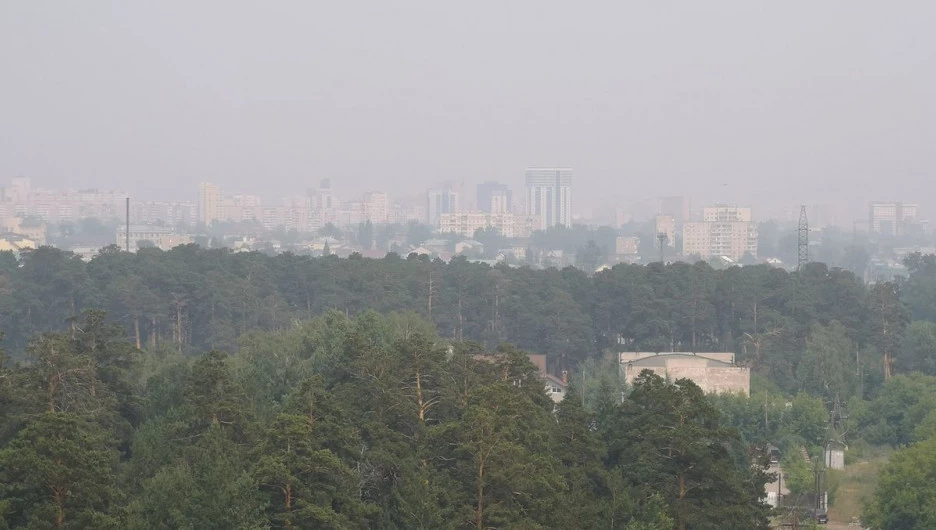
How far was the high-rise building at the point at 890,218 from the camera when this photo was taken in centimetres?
12530

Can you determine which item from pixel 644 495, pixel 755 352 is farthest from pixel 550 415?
pixel 755 352

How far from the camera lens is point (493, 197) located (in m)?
143

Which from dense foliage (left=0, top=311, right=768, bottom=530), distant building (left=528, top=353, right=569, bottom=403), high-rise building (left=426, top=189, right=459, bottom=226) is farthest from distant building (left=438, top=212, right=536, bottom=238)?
dense foliage (left=0, top=311, right=768, bottom=530)

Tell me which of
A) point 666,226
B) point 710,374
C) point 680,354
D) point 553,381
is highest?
point 666,226

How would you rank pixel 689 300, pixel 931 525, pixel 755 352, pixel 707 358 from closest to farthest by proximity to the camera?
1. pixel 931 525
2. pixel 707 358
3. pixel 755 352
4. pixel 689 300

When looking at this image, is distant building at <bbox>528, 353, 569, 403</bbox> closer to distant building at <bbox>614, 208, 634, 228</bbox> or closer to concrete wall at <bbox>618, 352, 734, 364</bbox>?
concrete wall at <bbox>618, 352, 734, 364</bbox>

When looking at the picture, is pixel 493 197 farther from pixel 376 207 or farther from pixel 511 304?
pixel 511 304

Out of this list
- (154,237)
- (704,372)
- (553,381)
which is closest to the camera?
(704,372)

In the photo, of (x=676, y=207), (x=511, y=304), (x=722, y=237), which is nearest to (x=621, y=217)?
(x=676, y=207)

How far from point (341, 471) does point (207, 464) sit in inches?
49.0

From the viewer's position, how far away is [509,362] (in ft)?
62.5

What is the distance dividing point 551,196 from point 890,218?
98.4 feet

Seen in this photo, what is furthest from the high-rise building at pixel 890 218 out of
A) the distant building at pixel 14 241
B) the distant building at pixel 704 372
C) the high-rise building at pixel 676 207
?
the distant building at pixel 704 372

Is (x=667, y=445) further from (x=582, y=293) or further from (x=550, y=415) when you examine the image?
(x=582, y=293)
